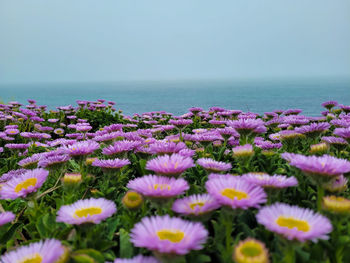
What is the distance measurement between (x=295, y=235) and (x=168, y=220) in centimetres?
34

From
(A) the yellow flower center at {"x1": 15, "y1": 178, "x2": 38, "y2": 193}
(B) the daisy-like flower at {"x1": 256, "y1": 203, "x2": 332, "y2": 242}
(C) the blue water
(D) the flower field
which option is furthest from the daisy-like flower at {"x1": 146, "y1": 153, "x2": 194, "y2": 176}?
(C) the blue water

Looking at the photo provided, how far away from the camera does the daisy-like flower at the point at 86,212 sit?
0.91 meters

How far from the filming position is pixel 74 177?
127 cm

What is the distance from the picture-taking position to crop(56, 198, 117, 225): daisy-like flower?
91cm

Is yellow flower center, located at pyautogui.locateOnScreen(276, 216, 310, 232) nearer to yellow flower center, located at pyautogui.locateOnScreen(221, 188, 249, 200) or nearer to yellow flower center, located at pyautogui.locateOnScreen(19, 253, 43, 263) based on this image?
yellow flower center, located at pyautogui.locateOnScreen(221, 188, 249, 200)

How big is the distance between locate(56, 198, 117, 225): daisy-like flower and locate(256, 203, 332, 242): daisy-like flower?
0.52m

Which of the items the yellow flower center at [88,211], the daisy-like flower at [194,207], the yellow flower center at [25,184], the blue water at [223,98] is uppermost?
the daisy-like flower at [194,207]

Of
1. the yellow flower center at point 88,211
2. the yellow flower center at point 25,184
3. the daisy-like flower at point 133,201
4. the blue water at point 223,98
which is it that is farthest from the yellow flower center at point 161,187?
the blue water at point 223,98

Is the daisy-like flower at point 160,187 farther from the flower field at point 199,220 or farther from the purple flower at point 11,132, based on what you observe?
the purple flower at point 11,132

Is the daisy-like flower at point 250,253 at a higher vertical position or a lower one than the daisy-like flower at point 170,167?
lower

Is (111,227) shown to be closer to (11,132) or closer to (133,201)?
(133,201)

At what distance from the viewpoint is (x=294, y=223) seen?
82 centimetres

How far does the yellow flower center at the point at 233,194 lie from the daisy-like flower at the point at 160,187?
0.12 m

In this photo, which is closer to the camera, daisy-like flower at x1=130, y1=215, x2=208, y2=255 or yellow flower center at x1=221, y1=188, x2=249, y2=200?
daisy-like flower at x1=130, y1=215, x2=208, y2=255
